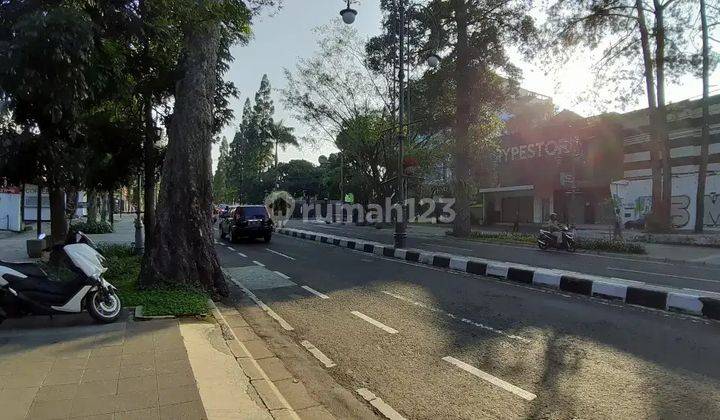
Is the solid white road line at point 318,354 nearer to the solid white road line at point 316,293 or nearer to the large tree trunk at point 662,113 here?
the solid white road line at point 316,293

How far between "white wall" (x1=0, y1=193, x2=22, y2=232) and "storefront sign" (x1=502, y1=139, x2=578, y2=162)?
110 feet

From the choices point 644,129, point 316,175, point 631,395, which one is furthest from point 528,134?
point 316,175

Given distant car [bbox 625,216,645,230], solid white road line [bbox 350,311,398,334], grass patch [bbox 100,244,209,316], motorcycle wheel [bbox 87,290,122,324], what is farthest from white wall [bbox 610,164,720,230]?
motorcycle wheel [bbox 87,290,122,324]

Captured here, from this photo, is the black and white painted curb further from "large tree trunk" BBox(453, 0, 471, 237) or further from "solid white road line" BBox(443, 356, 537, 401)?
"large tree trunk" BBox(453, 0, 471, 237)

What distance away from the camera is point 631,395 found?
4.45 meters

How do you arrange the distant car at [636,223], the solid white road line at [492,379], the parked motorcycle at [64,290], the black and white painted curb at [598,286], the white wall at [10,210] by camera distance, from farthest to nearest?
the distant car at [636,223], the white wall at [10,210], the black and white painted curb at [598,286], the parked motorcycle at [64,290], the solid white road line at [492,379]

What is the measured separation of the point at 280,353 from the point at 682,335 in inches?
203

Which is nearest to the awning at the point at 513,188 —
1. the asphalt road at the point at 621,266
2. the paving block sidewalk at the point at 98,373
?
the asphalt road at the point at 621,266

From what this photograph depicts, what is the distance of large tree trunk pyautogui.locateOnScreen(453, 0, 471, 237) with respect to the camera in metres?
24.2

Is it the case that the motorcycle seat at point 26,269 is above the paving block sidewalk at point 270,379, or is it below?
above

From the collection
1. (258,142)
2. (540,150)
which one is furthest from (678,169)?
(258,142)

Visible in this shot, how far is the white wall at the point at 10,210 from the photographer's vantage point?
28156 millimetres

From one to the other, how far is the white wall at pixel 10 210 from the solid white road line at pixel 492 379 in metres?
30.4

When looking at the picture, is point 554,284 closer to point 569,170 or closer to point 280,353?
point 280,353
